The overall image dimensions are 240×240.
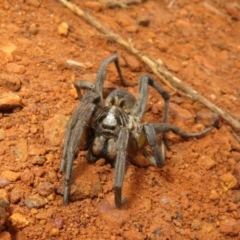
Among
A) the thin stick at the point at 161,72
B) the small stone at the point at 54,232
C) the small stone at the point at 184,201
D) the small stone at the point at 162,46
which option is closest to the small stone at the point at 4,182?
the small stone at the point at 54,232

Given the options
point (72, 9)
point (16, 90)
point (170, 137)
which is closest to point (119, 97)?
point (170, 137)

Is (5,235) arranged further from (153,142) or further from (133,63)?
(133,63)

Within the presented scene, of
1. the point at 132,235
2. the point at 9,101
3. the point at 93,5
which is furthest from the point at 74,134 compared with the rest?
the point at 93,5

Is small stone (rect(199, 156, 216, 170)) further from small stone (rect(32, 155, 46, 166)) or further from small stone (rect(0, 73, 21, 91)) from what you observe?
small stone (rect(0, 73, 21, 91))

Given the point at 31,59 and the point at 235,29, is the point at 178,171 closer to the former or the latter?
the point at 31,59

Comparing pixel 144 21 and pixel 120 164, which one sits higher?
pixel 144 21
